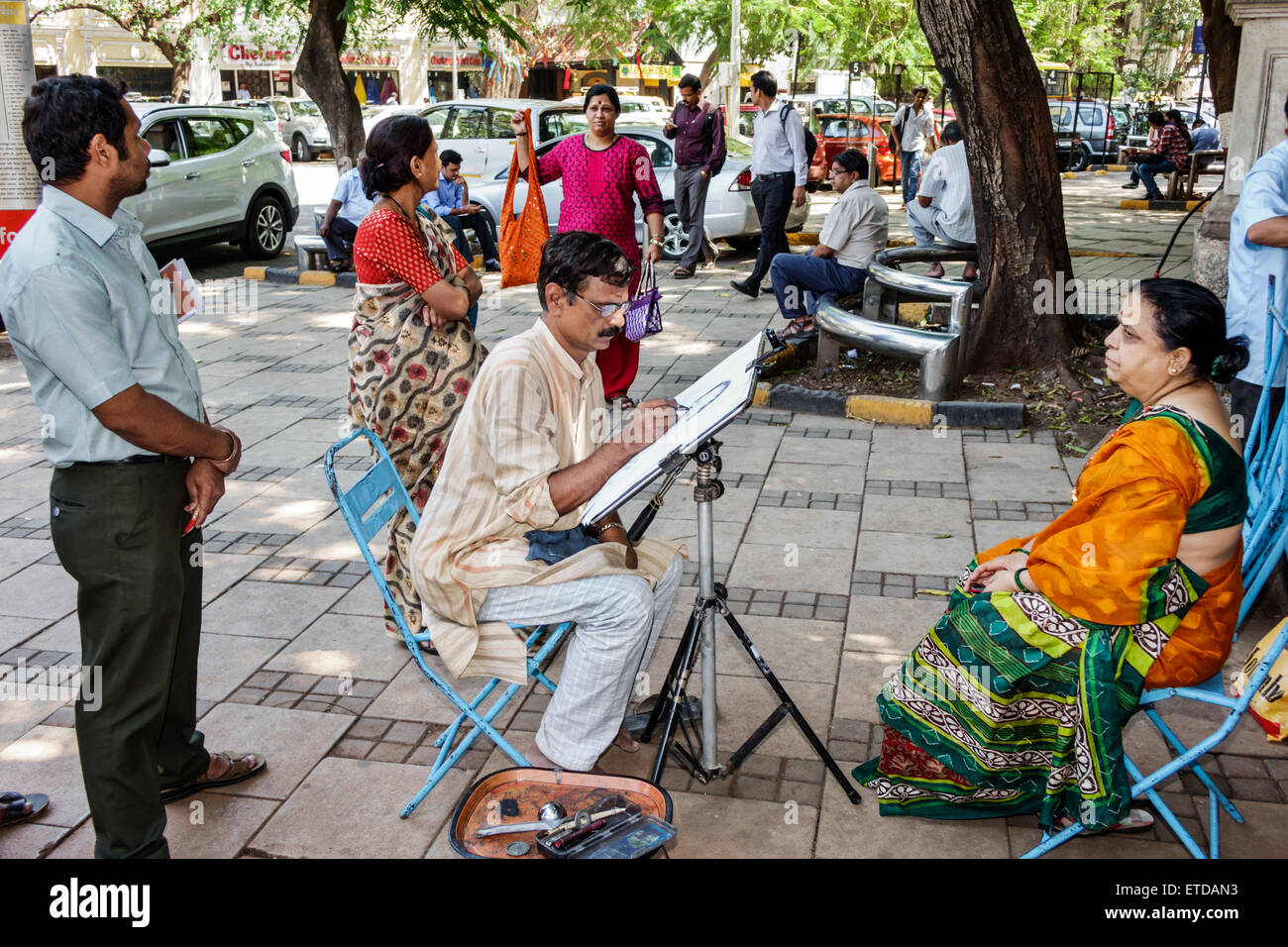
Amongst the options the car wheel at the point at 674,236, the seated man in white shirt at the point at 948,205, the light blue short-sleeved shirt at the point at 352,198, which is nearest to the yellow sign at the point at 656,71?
the car wheel at the point at 674,236

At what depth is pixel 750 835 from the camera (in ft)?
10.2

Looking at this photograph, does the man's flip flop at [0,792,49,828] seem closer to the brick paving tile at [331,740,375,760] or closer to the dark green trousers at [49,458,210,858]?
the dark green trousers at [49,458,210,858]

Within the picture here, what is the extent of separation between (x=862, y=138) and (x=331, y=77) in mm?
9804

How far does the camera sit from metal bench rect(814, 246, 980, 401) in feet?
22.4

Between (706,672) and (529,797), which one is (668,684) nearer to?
(706,672)

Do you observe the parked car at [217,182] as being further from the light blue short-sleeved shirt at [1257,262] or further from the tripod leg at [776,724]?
the light blue short-sleeved shirt at [1257,262]

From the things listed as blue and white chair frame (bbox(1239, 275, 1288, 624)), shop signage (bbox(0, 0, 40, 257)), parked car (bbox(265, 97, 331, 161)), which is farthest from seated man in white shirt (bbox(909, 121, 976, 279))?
parked car (bbox(265, 97, 331, 161))

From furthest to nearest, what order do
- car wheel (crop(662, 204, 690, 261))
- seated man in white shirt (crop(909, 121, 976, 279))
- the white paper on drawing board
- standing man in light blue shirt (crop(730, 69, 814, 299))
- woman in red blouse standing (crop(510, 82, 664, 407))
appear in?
car wheel (crop(662, 204, 690, 261)), standing man in light blue shirt (crop(730, 69, 814, 299)), seated man in white shirt (crop(909, 121, 976, 279)), woman in red blouse standing (crop(510, 82, 664, 407)), the white paper on drawing board

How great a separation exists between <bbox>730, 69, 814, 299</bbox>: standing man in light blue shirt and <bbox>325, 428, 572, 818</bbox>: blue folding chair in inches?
286

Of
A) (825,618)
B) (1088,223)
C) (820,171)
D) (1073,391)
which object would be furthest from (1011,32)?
(820,171)

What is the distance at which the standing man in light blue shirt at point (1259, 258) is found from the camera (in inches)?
159

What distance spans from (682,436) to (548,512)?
18.5 inches

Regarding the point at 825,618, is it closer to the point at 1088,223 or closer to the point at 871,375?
the point at 871,375

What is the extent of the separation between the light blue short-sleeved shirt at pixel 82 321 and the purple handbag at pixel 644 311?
3.71 metres
